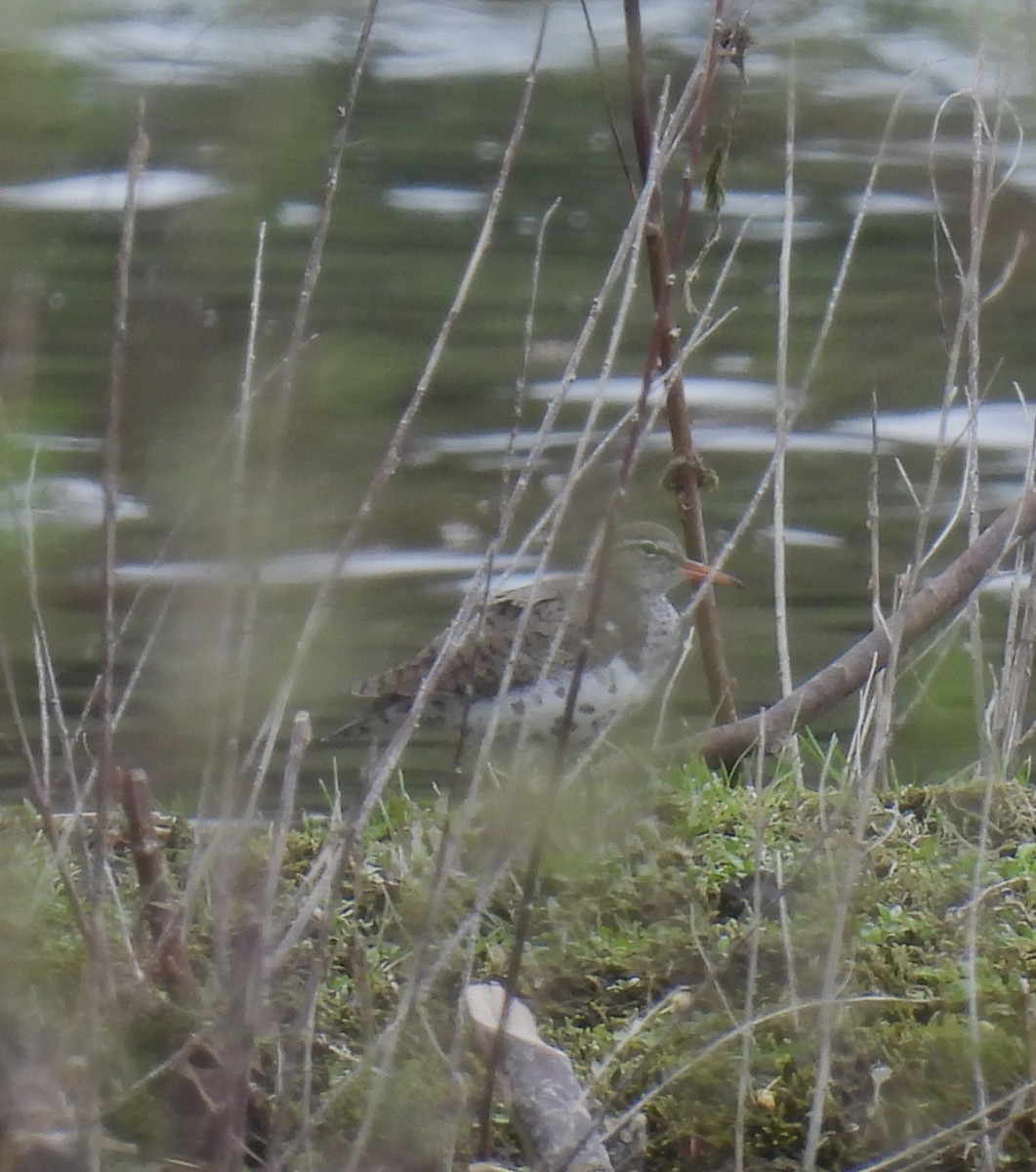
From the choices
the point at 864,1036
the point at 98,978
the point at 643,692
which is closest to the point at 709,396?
the point at 643,692

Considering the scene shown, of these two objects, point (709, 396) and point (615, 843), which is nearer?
point (615, 843)

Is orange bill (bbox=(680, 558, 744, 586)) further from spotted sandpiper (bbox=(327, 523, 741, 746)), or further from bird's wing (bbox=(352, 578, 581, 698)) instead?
bird's wing (bbox=(352, 578, 581, 698))

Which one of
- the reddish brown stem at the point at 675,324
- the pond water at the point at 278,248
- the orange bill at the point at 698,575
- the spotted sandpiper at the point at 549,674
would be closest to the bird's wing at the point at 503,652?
the spotted sandpiper at the point at 549,674

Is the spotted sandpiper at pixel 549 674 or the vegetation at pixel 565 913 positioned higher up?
the vegetation at pixel 565 913

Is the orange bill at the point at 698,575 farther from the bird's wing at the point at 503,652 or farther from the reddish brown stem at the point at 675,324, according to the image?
the bird's wing at the point at 503,652

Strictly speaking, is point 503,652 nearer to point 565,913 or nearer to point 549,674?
point 549,674

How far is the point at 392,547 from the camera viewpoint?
71.3 inches

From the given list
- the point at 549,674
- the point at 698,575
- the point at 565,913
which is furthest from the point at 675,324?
the point at 698,575

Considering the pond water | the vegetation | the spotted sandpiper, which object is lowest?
the spotted sandpiper

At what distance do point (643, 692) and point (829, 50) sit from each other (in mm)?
3730

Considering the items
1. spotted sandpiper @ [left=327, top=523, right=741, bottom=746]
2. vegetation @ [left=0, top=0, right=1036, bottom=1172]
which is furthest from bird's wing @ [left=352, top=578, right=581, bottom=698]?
vegetation @ [left=0, top=0, right=1036, bottom=1172]

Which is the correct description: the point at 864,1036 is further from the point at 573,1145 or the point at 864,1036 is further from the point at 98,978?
the point at 98,978

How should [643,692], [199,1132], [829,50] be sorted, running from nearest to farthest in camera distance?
[829,50] → [199,1132] → [643,692]

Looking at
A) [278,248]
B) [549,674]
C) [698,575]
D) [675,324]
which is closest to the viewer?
[278,248]
